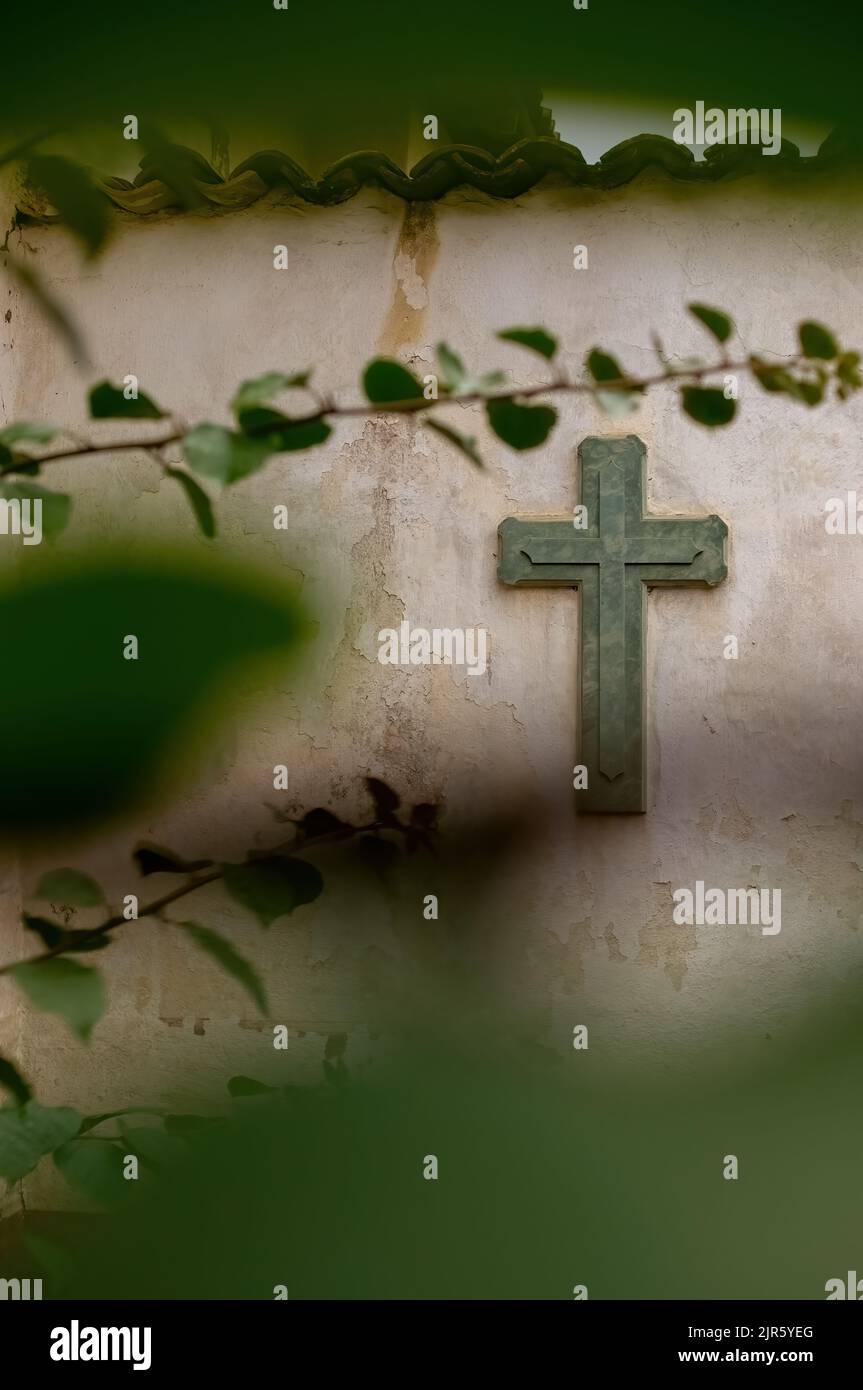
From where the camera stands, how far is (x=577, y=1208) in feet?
5.49

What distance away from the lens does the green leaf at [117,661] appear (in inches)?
8.9

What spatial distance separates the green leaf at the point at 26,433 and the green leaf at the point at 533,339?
119 millimetres

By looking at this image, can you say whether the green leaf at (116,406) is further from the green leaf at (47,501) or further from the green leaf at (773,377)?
the green leaf at (773,377)

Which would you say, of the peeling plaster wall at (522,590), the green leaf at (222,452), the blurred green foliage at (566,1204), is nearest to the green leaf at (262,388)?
the green leaf at (222,452)

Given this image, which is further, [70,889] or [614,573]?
[614,573]

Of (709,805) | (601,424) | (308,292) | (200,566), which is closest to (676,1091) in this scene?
(200,566)

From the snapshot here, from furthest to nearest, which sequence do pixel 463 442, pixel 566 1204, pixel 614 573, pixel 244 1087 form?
pixel 614 573 → pixel 566 1204 → pixel 244 1087 → pixel 463 442

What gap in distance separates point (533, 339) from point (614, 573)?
1832mm

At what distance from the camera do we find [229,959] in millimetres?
287

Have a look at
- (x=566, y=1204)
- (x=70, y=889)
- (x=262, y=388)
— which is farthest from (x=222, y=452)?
(x=566, y=1204)

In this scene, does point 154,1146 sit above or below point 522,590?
below

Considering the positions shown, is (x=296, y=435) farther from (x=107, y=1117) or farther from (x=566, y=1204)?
(x=566, y=1204)

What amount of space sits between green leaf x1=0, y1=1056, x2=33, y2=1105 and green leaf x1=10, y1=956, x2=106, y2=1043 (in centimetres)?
6

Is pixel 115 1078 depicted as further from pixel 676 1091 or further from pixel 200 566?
pixel 200 566
